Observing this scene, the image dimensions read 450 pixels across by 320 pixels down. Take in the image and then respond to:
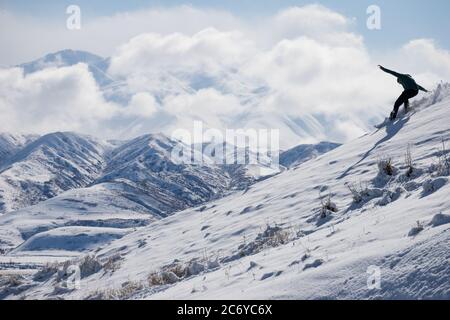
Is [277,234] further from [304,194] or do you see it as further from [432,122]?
[432,122]

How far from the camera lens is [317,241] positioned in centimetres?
833

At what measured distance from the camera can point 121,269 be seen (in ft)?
41.8

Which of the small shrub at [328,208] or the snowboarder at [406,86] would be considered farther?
the snowboarder at [406,86]

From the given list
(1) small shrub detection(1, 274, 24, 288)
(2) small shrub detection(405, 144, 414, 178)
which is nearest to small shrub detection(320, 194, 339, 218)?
(2) small shrub detection(405, 144, 414, 178)

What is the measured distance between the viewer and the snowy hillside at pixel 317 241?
5.61 metres

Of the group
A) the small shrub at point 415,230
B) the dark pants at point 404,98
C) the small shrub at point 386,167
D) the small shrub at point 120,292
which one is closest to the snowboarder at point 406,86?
the dark pants at point 404,98

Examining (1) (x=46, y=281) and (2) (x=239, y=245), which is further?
(1) (x=46, y=281)

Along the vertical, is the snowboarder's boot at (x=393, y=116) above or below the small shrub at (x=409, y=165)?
above

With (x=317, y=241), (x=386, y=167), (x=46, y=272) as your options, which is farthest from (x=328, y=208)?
(x=46, y=272)

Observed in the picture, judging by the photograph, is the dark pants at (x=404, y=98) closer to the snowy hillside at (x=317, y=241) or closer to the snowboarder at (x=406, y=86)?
the snowboarder at (x=406, y=86)

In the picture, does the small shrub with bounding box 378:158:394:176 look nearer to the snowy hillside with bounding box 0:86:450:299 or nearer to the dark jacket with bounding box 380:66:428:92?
the snowy hillside with bounding box 0:86:450:299
